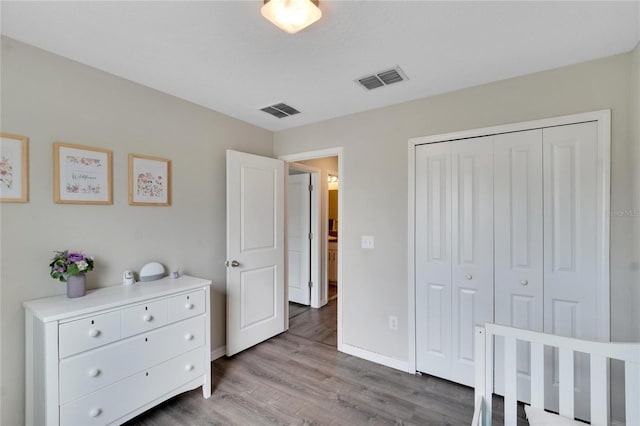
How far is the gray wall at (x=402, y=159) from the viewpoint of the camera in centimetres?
173

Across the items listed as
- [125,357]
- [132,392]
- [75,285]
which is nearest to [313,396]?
[132,392]

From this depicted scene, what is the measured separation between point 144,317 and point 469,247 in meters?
2.37

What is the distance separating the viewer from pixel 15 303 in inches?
63.2

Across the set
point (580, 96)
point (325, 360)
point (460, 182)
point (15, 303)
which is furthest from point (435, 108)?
point (15, 303)

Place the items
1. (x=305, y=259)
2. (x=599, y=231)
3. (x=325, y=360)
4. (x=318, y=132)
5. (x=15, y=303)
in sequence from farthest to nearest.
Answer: (x=305, y=259) < (x=318, y=132) < (x=325, y=360) < (x=599, y=231) < (x=15, y=303)

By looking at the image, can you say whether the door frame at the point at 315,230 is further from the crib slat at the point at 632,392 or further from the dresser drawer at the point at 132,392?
the crib slat at the point at 632,392

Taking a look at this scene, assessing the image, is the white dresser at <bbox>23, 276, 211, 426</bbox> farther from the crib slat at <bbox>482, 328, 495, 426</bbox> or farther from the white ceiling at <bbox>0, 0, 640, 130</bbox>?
the crib slat at <bbox>482, 328, 495, 426</bbox>

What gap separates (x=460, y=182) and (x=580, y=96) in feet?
2.91

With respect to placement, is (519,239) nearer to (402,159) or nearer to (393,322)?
(402,159)

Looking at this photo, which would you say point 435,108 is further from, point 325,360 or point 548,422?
point 325,360

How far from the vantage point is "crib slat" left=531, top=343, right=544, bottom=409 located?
1.14m

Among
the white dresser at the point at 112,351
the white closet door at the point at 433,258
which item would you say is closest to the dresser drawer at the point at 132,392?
the white dresser at the point at 112,351

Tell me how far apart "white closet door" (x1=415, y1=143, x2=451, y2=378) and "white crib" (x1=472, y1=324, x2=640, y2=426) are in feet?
3.72

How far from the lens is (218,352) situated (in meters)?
2.70
